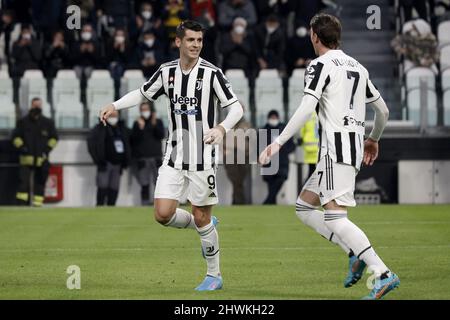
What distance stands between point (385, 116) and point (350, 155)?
663 millimetres

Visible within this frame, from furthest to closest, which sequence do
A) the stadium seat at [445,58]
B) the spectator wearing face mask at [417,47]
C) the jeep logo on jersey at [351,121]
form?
the stadium seat at [445,58], the spectator wearing face mask at [417,47], the jeep logo on jersey at [351,121]

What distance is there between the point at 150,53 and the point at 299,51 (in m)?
2.81

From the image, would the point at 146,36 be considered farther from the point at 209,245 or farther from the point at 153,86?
the point at 209,245

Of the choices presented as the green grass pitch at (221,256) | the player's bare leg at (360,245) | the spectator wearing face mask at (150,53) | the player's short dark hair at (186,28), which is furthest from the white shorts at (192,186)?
the spectator wearing face mask at (150,53)

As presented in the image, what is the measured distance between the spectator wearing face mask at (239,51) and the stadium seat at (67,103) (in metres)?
2.88

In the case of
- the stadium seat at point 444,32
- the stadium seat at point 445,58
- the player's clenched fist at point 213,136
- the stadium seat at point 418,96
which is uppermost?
the stadium seat at point 444,32

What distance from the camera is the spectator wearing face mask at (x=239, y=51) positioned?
77.3 ft

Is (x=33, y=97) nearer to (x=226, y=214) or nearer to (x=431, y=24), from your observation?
(x=226, y=214)

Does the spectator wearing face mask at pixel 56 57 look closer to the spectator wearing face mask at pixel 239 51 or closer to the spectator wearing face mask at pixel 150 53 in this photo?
the spectator wearing face mask at pixel 150 53

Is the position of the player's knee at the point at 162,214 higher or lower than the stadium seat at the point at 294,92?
lower

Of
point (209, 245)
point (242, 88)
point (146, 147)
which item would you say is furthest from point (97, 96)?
point (209, 245)

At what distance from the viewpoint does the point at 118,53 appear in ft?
78.4
